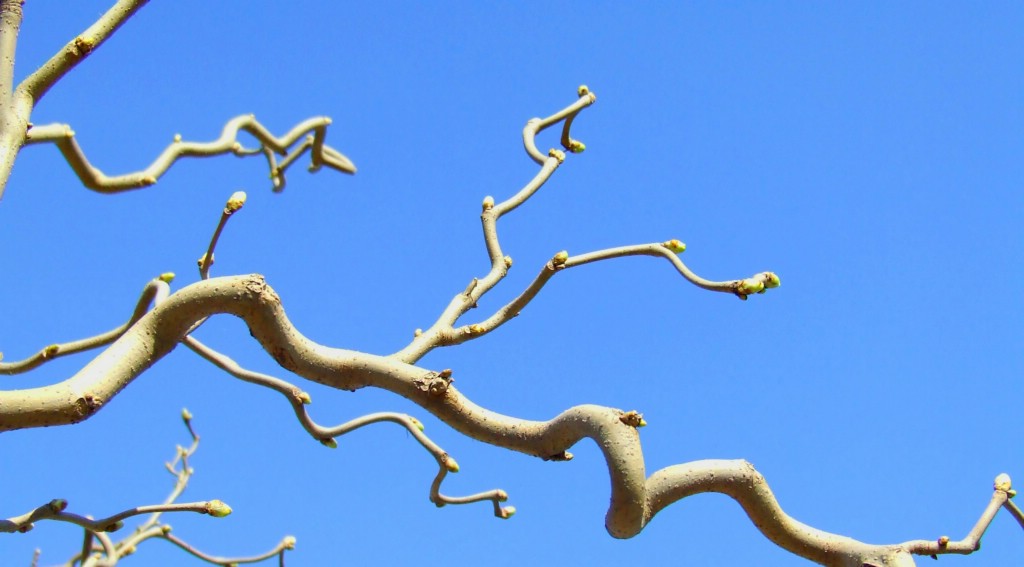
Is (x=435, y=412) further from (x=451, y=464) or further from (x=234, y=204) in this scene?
(x=234, y=204)

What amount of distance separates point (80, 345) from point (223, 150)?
0.74m

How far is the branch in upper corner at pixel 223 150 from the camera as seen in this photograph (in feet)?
6.47

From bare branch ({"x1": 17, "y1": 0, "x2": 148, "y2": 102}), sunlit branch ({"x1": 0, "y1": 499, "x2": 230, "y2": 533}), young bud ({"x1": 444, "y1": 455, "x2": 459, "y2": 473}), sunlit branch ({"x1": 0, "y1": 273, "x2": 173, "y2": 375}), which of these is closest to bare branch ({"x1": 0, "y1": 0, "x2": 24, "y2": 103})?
bare branch ({"x1": 17, "y1": 0, "x2": 148, "y2": 102})

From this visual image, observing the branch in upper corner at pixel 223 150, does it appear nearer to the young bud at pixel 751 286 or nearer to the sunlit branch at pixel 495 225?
the sunlit branch at pixel 495 225

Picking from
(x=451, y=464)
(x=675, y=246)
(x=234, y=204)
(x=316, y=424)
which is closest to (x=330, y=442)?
(x=316, y=424)

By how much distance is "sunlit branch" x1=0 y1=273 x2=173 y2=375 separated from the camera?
1771 millimetres

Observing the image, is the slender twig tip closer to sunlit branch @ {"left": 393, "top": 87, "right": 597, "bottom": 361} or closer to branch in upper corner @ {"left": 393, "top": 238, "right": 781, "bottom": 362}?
branch in upper corner @ {"left": 393, "top": 238, "right": 781, "bottom": 362}

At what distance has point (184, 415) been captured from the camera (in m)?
3.45

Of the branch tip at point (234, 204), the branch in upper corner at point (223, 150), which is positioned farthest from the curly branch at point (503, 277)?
the branch in upper corner at point (223, 150)

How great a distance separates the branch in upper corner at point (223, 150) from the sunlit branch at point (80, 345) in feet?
1.26

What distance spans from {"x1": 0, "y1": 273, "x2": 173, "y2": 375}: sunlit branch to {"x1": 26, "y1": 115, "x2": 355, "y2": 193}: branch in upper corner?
383mm

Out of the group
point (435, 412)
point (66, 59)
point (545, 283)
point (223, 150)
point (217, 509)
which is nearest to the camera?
point (435, 412)

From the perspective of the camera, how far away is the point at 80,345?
1951mm

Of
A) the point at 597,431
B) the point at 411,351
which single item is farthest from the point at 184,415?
the point at 597,431
